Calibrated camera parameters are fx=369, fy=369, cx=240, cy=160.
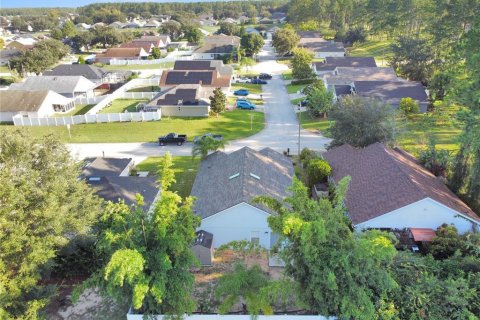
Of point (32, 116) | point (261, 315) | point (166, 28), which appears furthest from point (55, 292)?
point (166, 28)

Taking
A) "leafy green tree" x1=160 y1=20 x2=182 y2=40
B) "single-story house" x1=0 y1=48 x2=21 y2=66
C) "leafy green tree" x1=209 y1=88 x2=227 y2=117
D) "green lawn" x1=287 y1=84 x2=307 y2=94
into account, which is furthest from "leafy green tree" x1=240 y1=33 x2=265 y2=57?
"single-story house" x1=0 y1=48 x2=21 y2=66

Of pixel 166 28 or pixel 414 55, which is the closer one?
pixel 414 55

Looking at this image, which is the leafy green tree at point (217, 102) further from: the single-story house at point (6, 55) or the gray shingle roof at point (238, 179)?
the single-story house at point (6, 55)

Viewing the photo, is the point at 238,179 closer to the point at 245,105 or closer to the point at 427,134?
the point at 427,134

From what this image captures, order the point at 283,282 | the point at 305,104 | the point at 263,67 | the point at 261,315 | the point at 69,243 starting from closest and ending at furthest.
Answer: the point at 283,282, the point at 261,315, the point at 69,243, the point at 305,104, the point at 263,67

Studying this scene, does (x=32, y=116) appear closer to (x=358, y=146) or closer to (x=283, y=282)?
(x=358, y=146)

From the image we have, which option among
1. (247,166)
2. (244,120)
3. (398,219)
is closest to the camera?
(398,219)

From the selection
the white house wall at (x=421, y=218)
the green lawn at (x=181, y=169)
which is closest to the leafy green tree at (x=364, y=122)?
the white house wall at (x=421, y=218)
